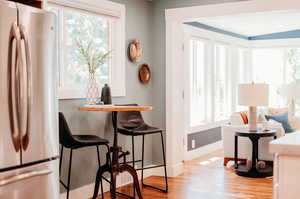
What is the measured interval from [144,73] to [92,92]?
1235 mm

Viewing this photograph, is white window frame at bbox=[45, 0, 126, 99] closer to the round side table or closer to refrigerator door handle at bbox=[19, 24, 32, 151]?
the round side table

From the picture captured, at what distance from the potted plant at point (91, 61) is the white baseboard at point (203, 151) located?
2.64 metres

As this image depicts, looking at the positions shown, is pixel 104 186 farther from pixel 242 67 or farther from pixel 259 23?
pixel 242 67

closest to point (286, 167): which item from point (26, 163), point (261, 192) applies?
point (26, 163)

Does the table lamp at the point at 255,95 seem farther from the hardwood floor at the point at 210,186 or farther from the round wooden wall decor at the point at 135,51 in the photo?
the round wooden wall decor at the point at 135,51

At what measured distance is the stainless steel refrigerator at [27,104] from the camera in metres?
2.77

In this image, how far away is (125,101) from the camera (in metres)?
5.24

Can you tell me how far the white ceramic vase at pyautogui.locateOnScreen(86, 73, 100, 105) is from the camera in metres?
4.42

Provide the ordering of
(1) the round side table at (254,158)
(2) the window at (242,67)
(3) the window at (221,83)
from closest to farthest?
(1) the round side table at (254,158) → (3) the window at (221,83) → (2) the window at (242,67)

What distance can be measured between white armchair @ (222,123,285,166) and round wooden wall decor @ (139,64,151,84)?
5.24 feet

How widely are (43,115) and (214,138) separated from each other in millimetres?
5321

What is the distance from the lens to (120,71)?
5.14 metres

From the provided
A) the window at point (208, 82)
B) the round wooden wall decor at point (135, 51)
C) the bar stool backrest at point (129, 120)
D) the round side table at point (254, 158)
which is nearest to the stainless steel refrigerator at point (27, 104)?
the bar stool backrest at point (129, 120)

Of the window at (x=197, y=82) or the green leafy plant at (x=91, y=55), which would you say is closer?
the green leafy plant at (x=91, y=55)
